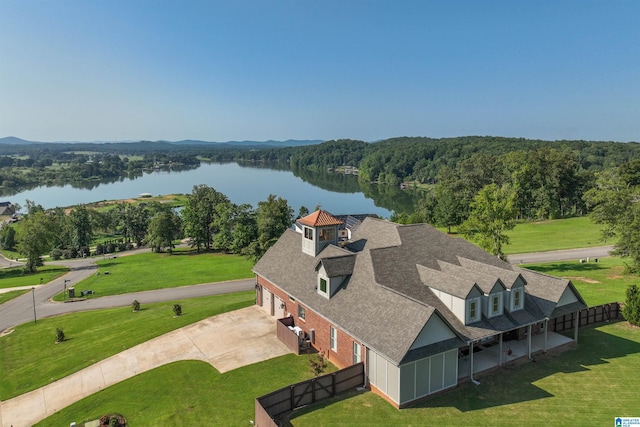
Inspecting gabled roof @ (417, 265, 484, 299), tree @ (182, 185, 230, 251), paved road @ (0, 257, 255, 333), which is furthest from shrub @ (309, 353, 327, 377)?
tree @ (182, 185, 230, 251)

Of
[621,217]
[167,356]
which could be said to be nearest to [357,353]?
[167,356]

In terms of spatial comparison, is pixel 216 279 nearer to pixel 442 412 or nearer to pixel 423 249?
pixel 423 249

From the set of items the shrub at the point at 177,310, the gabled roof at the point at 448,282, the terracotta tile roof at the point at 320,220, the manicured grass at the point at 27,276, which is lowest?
the manicured grass at the point at 27,276

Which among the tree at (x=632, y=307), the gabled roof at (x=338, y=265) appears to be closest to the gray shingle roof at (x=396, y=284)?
the gabled roof at (x=338, y=265)

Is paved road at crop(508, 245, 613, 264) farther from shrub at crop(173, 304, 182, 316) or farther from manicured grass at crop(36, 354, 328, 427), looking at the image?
shrub at crop(173, 304, 182, 316)

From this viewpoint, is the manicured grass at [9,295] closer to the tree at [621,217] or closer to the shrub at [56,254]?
the shrub at [56,254]

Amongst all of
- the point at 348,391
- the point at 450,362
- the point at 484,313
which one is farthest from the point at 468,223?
the point at 348,391

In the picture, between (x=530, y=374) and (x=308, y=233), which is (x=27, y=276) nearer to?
(x=308, y=233)
